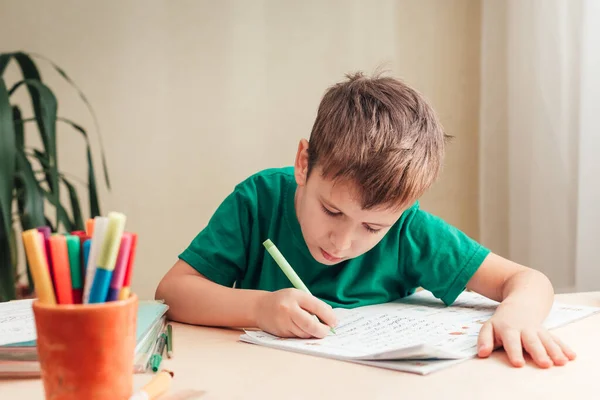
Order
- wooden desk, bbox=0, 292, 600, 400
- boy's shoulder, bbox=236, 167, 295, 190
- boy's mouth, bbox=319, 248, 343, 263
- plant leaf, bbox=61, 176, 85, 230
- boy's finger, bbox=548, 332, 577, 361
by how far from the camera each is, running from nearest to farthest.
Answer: wooden desk, bbox=0, 292, 600, 400 < boy's finger, bbox=548, 332, 577, 361 < boy's mouth, bbox=319, 248, 343, 263 < boy's shoulder, bbox=236, 167, 295, 190 < plant leaf, bbox=61, 176, 85, 230

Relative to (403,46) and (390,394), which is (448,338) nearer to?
(390,394)

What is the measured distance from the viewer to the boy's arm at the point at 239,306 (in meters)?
0.76

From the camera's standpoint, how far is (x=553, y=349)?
0.67m

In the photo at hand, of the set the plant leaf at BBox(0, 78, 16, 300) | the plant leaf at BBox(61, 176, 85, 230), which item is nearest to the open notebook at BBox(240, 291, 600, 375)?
the plant leaf at BBox(0, 78, 16, 300)

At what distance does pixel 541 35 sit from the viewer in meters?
1.62

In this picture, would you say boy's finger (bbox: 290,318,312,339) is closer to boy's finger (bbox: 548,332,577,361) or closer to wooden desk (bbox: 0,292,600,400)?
wooden desk (bbox: 0,292,600,400)

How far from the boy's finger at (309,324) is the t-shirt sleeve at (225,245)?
0.89 feet

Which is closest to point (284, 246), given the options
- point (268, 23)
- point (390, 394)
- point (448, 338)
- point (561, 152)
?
point (448, 338)

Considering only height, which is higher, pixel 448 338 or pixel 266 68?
pixel 266 68

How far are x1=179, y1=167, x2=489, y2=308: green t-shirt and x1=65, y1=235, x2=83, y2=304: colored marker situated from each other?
516mm

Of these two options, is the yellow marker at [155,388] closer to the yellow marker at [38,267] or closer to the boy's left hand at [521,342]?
the yellow marker at [38,267]

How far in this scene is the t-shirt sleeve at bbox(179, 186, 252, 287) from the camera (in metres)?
0.99

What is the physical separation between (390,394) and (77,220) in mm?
1344

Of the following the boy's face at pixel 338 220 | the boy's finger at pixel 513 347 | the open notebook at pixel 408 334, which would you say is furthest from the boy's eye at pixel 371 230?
the boy's finger at pixel 513 347
